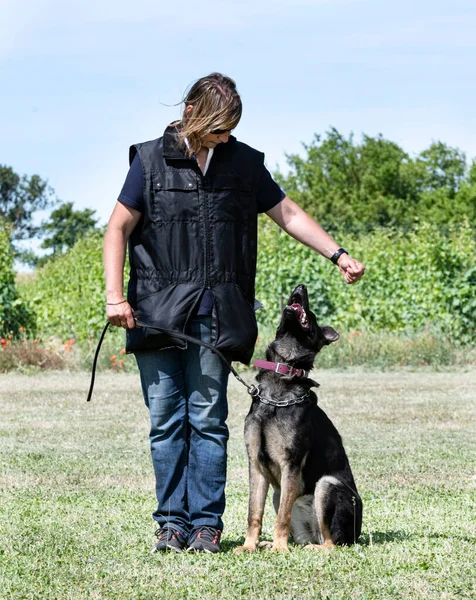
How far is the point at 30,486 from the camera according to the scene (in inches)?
278

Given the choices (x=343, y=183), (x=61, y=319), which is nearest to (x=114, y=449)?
(x=61, y=319)

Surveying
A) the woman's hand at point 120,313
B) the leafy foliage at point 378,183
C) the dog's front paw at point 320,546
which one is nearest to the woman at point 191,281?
the woman's hand at point 120,313

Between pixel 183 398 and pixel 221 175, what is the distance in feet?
3.57

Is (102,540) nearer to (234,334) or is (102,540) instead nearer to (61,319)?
(234,334)

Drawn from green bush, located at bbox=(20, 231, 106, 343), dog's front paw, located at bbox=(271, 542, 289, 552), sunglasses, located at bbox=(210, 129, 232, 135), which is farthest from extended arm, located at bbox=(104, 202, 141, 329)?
green bush, located at bbox=(20, 231, 106, 343)

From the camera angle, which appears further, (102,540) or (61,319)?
(61,319)

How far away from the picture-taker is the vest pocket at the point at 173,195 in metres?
4.52

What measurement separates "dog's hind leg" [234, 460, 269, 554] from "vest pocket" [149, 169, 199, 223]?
123cm

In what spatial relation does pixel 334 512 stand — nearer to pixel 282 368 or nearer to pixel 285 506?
pixel 285 506

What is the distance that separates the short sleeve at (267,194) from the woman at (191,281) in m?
0.05

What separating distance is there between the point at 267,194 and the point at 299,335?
72 centimetres

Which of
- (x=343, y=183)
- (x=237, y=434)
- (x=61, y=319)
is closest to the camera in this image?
(x=237, y=434)

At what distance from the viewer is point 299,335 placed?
4781mm

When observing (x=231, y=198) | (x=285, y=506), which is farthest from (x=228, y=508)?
(x=231, y=198)
